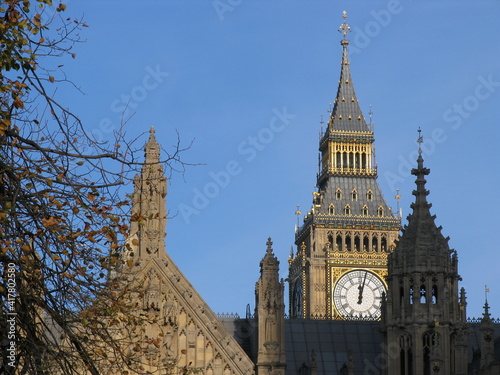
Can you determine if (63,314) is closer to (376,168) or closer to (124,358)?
(124,358)

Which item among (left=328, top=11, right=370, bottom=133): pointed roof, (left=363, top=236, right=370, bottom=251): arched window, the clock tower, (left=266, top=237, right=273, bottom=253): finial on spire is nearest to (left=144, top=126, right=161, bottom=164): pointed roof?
(left=266, top=237, right=273, bottom=253): finial on spire

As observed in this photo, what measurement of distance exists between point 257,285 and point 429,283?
24.7 ft

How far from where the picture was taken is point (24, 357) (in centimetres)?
2430

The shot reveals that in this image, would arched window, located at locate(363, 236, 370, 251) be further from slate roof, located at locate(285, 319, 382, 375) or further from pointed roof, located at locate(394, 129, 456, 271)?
pointed roof, located at locate(394, 129, 456, 271)

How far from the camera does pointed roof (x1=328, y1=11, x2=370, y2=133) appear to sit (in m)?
102

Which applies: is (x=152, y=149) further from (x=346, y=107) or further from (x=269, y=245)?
(x=346, y=107)

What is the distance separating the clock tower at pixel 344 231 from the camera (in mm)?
93875

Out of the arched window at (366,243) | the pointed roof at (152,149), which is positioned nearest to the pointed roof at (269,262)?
the pointed roof at (152,149)

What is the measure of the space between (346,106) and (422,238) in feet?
148

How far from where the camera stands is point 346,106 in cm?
10450

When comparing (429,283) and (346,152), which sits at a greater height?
(346,152)

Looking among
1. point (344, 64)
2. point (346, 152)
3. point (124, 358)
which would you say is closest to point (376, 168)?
point (346, 152)

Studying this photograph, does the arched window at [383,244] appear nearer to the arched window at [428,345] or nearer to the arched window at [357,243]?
the arched window at [357,243]

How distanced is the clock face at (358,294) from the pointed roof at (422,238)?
95.3ft
